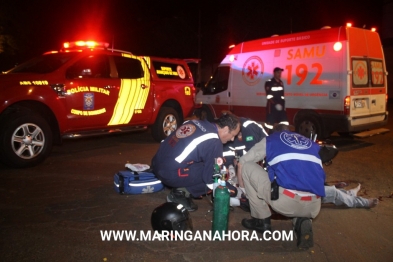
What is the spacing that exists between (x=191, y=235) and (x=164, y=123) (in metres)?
5.24

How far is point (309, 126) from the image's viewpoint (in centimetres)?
873

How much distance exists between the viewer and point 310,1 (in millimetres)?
26656

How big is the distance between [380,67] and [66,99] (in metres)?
6.99

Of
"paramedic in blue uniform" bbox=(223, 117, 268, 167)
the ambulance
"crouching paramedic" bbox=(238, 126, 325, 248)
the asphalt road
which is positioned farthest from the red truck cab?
"crouching paramedic" bbox=(238, 126, 325, 248)

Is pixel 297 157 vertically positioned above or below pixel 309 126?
above

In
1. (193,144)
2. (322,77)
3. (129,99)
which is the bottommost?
(193,144)

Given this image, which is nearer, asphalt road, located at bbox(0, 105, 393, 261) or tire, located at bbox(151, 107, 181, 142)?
asphalt road, located at bbox(0, 105, 393, 261)

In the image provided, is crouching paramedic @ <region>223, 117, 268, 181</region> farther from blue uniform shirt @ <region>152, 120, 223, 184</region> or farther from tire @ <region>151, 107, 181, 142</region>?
tire @ <region>151, 107, 181, 142</region>

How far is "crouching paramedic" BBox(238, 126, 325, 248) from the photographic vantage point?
3.46 metres

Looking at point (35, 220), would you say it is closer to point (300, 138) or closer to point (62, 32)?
point (300, 138)

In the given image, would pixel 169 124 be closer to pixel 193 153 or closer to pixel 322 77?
pixel 322 77

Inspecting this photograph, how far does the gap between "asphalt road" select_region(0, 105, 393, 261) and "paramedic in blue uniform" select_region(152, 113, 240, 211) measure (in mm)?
479

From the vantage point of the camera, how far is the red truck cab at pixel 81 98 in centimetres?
618

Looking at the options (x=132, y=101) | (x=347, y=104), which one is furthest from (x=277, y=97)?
(x=132, y=101)
